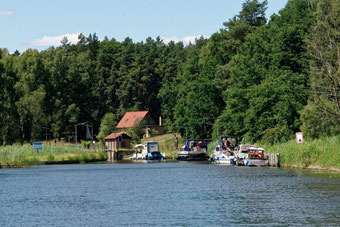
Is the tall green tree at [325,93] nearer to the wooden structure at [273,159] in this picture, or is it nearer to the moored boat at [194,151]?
the wooden structure at [273,159]

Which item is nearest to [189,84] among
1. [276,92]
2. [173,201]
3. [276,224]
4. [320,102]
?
[276,92]

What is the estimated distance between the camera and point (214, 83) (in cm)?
12262

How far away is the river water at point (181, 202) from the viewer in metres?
33.2

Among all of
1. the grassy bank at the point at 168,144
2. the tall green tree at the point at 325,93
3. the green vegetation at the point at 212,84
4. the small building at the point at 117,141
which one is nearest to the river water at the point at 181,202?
the tall green tree at the point at 325,93

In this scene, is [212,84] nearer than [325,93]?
No

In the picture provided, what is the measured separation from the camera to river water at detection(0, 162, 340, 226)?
109ft

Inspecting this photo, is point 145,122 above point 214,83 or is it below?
below

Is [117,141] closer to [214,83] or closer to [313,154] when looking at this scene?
[214,83]

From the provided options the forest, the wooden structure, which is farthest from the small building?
the wooden structure

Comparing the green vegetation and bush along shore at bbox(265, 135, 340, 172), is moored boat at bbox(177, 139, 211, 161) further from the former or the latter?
bush along shore at bbox(265, 135, 340, 172)

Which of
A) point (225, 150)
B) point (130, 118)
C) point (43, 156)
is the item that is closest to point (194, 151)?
point (225, 150)

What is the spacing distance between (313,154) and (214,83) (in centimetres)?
5640

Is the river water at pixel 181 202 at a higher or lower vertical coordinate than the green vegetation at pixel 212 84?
lower

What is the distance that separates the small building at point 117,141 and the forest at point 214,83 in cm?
1143
